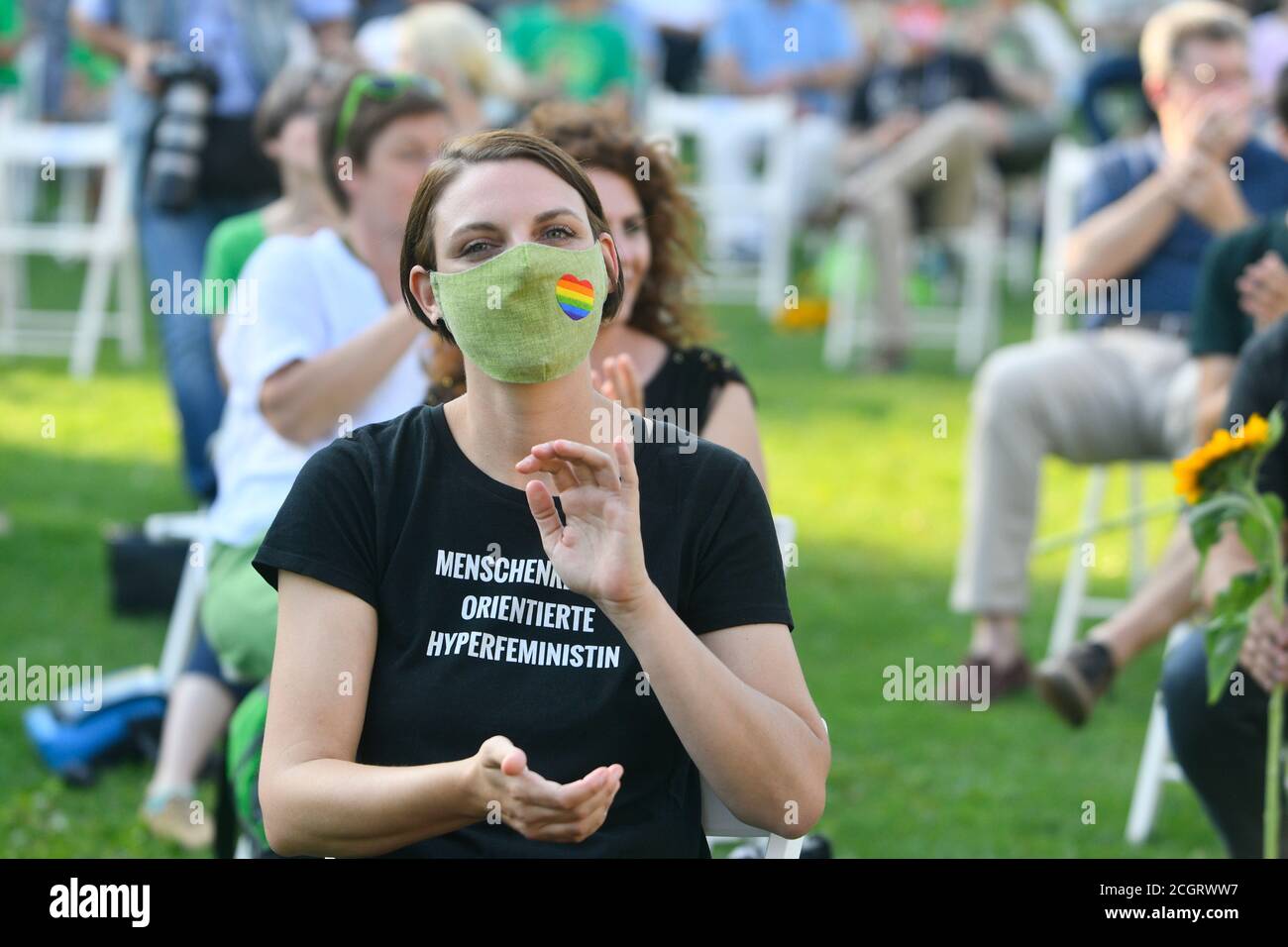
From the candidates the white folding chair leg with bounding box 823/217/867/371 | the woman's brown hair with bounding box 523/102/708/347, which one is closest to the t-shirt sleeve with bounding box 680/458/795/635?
the woman's brown hair with bounding box 523/102/708/347

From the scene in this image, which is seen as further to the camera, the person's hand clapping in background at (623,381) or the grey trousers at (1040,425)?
the grey trousers at (1040,425)

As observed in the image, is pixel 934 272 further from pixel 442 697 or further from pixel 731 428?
pixel 442 697

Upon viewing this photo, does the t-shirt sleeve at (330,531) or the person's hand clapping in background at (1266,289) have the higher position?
the person's hand clapping in background at (1266,289)

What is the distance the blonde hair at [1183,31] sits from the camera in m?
5.53

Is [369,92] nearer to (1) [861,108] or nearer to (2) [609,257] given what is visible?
(2) [609,257]

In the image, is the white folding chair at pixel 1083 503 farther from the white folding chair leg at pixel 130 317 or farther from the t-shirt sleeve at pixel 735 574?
the white folding chair leg at pixel 130 317

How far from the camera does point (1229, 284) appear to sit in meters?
4.38

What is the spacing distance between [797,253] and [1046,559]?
7648 millimetres

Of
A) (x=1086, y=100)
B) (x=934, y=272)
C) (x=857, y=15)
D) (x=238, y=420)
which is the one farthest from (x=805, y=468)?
(x=857, y=15)

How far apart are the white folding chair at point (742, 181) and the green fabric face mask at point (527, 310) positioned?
368 inches

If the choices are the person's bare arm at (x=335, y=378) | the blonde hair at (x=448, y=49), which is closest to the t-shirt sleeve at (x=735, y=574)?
the person's bare arm at (x=335, y=378)

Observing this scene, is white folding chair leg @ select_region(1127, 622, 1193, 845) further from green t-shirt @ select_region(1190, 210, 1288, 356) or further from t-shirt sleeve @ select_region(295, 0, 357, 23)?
t-shirt sleeve @ select_region(295, 0, 357, 23)

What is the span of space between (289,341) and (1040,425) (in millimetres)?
2628

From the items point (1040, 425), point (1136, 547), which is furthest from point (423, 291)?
point (1136, 547)
